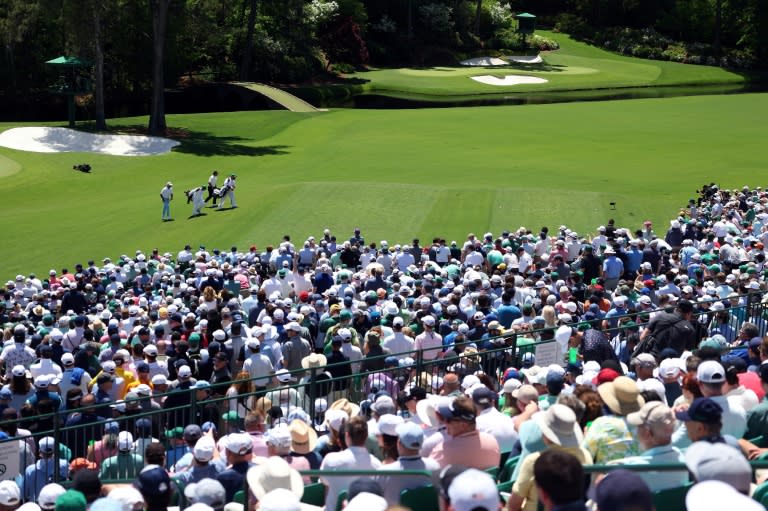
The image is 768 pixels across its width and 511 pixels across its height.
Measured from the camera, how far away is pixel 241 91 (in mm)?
68125

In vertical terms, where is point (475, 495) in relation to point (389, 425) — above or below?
above

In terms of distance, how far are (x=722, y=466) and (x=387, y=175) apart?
34297mm

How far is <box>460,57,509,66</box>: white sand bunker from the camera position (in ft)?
292

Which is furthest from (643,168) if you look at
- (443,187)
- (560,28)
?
(560,28)

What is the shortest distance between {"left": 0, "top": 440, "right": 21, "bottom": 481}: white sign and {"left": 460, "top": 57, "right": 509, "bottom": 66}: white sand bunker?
82214mm

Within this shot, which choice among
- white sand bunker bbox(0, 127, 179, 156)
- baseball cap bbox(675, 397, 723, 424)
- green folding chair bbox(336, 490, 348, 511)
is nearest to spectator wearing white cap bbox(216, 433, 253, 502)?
green folding chair bbox(336, 490, 348, 511)

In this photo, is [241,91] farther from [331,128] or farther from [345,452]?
[345,452]

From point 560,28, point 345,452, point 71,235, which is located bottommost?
point 71,235

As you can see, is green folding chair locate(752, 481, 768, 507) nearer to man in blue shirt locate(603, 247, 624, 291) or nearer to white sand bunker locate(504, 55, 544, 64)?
man in blue shirt locate(603, 247, 624, 291)

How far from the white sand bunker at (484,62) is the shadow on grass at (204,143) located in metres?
40.8

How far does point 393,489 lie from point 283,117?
173 feet

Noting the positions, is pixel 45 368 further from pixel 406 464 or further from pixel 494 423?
pixel 406 464

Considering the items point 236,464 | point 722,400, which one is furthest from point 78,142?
point 722,400

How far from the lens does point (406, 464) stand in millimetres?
7090
